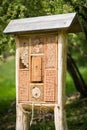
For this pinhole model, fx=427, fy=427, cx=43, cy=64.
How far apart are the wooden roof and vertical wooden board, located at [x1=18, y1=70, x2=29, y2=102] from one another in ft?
3.58

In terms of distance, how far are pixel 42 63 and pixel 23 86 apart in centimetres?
78

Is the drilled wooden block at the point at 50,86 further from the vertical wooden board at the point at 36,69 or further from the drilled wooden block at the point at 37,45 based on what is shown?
the drilled wooden block at the point at 37,45

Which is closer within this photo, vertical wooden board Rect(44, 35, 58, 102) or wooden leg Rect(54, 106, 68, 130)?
wooden leg Rect(54, 106, 68, 130)

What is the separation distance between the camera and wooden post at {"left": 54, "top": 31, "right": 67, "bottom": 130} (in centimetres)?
1029

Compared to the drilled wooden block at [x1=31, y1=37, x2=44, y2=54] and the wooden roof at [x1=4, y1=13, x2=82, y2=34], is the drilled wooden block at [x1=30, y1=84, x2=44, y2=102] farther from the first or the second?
the wooden roof at [x1=4, y1=13, x2=82, y2=34]

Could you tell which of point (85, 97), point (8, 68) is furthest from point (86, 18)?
point (8, 68)

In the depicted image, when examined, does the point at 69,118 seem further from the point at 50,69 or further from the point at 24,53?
the point at 50,69

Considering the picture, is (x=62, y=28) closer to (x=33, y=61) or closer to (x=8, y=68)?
(x=33, y=61)

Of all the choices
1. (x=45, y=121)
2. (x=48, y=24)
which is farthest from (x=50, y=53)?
(x=45, y=121)

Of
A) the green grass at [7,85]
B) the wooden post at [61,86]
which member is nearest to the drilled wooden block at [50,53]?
the wooden post at [61,86]

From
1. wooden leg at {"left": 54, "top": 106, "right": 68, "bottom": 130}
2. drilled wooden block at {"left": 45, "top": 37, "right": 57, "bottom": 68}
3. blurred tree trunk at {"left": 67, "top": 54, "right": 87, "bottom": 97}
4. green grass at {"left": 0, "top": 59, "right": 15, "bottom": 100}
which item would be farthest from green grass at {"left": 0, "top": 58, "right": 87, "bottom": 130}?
drilled wooden block at {"left": 45, "top": 37, "right": 57, "bottom": 68}

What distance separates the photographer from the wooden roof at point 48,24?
1030 centimetres

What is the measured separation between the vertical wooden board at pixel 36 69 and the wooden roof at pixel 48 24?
75 centimetres

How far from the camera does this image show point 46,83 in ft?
34.6
